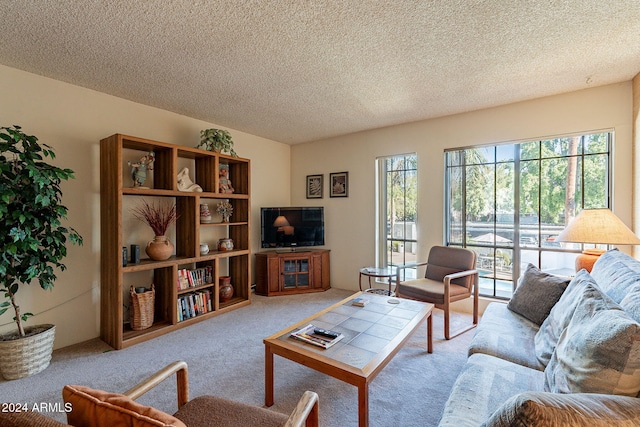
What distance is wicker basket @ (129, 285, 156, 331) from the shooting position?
108 inches

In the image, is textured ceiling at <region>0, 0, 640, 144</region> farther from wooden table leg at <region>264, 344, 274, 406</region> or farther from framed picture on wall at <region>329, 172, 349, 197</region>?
wooden table leg at <region>264, 344, 274, 406</region>

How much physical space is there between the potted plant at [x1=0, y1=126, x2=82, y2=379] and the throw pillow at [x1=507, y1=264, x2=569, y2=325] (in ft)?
11.9

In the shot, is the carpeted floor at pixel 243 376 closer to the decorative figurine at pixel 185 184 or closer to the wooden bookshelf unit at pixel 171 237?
the wooden bookshelf unit at pixel 171 237

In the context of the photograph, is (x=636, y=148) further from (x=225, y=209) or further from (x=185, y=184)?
(x=185, y=184)

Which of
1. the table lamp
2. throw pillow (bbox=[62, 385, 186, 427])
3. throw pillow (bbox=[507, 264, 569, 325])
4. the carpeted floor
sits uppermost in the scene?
the table lamp

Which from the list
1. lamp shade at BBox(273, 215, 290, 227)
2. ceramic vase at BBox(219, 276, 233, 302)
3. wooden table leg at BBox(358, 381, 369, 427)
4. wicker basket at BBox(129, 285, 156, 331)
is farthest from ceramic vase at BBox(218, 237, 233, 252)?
wooden table leg at BBox(358, 381, 369, 427)

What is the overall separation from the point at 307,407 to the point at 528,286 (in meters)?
2.03

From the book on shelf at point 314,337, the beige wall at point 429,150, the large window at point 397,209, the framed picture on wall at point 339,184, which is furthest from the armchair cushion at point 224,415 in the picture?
the framed picture on wall at point 339,184

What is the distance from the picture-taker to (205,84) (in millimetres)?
2609

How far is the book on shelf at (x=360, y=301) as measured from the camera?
8.04ft

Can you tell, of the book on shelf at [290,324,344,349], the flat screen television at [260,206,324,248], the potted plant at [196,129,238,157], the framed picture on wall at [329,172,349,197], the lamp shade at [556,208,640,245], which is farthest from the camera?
the framed picture on wall at [329,172,349,197]

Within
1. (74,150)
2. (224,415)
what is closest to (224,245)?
(74,150)

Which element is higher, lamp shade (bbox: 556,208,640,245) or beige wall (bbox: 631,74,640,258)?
beige wall (bbox: 631,74,640,258)

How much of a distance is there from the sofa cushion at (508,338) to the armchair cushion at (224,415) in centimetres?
128
